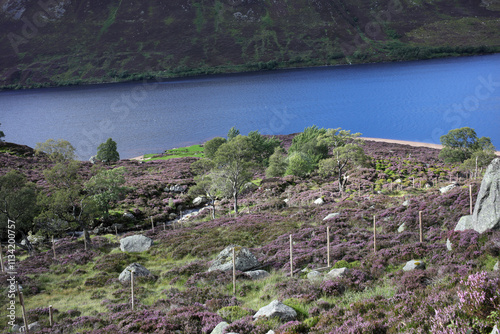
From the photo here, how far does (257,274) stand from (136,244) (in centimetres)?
1643

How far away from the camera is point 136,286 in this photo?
73.9 feet

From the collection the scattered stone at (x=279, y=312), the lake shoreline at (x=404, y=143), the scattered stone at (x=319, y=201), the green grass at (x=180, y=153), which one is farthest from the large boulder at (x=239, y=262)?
the lake shoreline at (x=404, y=143)

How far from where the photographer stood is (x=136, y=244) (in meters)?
32.9

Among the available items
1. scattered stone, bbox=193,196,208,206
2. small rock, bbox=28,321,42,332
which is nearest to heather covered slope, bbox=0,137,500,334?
small rock, bbox=28,321,42,332

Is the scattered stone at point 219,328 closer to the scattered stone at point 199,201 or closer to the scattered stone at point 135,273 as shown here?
the scattered stone at point 135,273

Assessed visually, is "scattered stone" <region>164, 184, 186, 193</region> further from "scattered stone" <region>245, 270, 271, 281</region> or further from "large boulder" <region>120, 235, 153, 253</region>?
"scattered stone" <region>245, 270, 271, 281</region>

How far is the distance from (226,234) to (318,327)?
21948 millimetres

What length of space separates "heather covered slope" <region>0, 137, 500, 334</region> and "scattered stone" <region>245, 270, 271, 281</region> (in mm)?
608

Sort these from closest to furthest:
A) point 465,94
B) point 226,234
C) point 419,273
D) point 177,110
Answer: point 419,273 → point 226,234 → point 465,94 → point 177,110

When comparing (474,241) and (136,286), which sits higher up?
(474,241)

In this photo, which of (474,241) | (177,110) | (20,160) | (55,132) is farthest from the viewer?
(177,110)

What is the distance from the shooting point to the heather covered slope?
10.3 meters

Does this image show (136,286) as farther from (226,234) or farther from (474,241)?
(474,241)

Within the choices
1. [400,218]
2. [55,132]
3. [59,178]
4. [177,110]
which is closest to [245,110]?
[177,110]
